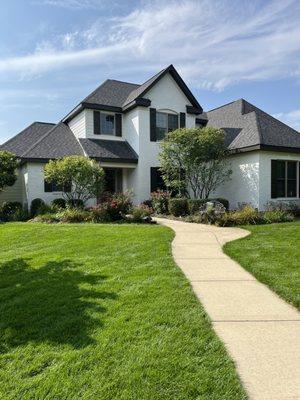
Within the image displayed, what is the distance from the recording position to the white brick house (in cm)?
1741

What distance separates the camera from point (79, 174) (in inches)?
623

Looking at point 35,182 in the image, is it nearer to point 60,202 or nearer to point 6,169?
point 6,169

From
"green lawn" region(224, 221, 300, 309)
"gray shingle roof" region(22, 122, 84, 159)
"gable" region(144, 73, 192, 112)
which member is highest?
"gable" region(144, 73, 192, 112)

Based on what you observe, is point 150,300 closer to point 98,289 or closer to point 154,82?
point 98,289

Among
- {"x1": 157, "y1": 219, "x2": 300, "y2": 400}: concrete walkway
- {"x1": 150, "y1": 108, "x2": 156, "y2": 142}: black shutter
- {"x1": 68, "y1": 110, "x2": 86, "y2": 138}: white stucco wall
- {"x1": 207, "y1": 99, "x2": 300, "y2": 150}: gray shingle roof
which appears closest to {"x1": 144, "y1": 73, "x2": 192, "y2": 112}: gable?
{"x1": 150, "y1": 108, "x2": 156, "y2": 142}: black shutter

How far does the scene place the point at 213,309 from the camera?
15.9 ft

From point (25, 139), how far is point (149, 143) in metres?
8.64

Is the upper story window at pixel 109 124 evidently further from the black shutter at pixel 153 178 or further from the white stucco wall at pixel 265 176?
the white stucco wall at pixel 265 176

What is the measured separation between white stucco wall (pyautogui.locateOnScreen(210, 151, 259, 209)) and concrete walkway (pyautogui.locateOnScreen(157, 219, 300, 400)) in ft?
32.1

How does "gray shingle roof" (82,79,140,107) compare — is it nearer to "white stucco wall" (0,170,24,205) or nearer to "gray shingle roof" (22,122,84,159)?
"gray shingle roof" (22,122,84,159)

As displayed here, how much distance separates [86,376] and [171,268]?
12.6 feet

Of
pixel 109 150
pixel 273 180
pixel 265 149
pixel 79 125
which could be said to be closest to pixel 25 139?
pixel 79 125

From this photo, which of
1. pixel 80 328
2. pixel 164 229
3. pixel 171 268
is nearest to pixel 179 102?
pixel 164 229

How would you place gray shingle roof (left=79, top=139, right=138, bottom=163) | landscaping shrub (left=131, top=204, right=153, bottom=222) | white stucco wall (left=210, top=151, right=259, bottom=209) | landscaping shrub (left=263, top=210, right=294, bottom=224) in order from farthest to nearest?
gray shingle roof (left=79, top=139, right=138, bottom=163) → white stucco wall (left=210, top=151, right=259, bottom=209) → landscaping shrub (left=131, top=204, right=153, bottom=222) → landscaping shrub (left=263, top=210, right=294, bottom=224)
